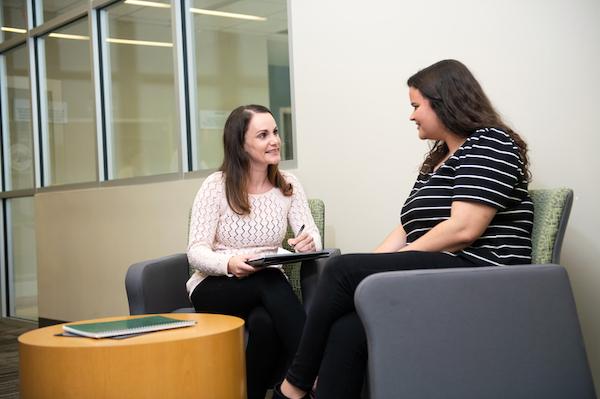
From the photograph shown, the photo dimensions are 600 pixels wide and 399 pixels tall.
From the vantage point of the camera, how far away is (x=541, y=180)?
2791 mm

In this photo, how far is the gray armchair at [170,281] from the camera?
9.91ft

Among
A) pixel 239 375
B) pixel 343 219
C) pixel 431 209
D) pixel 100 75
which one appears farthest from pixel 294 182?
pixel 100 75

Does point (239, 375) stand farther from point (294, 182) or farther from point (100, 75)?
point (100, 75)

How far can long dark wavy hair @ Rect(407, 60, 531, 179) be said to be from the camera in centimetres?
245

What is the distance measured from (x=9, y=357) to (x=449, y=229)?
11.2ft

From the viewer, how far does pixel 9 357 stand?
15.5ft

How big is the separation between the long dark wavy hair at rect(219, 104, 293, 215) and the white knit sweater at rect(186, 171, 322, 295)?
3cm

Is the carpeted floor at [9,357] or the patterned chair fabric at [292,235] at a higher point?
the patterned chair fabric at [292,235]

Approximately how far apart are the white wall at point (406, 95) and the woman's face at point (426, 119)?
0.45 m

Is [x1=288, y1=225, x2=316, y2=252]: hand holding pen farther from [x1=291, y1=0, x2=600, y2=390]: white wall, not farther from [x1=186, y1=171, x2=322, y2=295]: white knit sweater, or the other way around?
[x1=291, y1=0, x2=600, y2=390]: white wall

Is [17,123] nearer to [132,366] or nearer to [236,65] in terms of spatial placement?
[236,65]

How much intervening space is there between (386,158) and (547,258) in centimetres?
122

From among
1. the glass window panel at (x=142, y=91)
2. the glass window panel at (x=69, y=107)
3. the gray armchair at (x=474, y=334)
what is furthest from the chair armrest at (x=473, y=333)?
the glass window panel at (x=69, y=107)

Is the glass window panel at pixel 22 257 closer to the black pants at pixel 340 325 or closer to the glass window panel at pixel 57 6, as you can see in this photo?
the glass window panel at pixel 57 6
